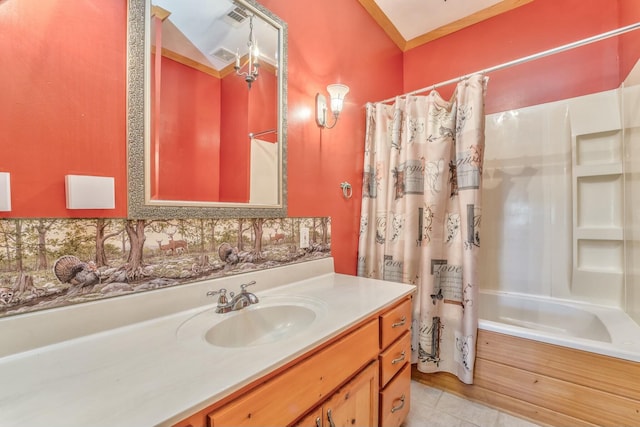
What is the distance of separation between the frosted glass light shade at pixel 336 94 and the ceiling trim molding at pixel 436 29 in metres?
0.93

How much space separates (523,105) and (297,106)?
186cm

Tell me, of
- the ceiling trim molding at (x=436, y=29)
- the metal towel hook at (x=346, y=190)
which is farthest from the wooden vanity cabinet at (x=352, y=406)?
the ceiling trim molding at (x=436, y=29)

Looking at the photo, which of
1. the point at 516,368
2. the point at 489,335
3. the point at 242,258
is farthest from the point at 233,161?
the point at 516,368

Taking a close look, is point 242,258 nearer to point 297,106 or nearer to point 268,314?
point 268,314

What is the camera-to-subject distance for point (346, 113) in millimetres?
1864

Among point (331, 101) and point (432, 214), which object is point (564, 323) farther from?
point (331, 101)

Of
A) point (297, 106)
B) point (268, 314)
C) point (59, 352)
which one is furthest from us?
point (297, 106)

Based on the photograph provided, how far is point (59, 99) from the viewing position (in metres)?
Result: 0.76

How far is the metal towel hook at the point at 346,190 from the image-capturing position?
182 centimetres

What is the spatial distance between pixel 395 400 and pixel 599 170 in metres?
2.00

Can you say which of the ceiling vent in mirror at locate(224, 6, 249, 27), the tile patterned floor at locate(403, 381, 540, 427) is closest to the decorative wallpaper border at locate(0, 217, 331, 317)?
the ceiling vent in mirror at locate(224, 6, 249, 27)

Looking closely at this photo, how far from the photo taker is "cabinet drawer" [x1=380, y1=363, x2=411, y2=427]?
1126 millimetres

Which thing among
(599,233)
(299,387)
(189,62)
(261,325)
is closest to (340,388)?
(299,387)

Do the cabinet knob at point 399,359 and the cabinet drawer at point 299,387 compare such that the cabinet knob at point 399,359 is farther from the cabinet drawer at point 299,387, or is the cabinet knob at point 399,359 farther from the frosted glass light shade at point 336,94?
the frosted glass light shade at point 336,94
